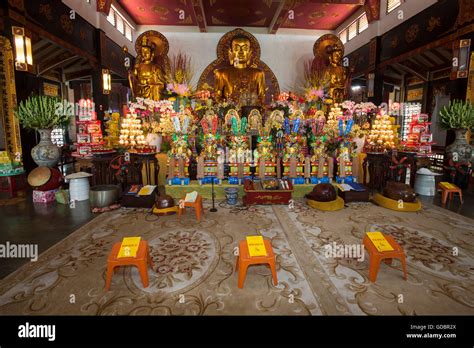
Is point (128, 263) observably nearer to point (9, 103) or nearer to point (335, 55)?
point (9, 103)

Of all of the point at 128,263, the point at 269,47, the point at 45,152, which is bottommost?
the point at 128,263

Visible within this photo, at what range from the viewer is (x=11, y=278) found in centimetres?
226

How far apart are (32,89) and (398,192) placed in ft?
22.3

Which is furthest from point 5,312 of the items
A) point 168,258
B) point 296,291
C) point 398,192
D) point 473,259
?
point 398,192

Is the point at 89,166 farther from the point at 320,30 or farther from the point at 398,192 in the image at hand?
the point at 320,30

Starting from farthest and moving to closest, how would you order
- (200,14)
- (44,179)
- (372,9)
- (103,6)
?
(200,14)
(372,9)
(103,6)
(44,179)

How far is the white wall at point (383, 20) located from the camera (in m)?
6.52

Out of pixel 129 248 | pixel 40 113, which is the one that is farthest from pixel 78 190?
pixel 129 248

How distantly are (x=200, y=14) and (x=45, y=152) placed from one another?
22.6 ft

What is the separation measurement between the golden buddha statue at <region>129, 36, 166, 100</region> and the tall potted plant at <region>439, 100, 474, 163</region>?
7.80 metres

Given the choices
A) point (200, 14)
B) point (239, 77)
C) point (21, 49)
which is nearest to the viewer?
point (21, 49)

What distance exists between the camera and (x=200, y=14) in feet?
29.8

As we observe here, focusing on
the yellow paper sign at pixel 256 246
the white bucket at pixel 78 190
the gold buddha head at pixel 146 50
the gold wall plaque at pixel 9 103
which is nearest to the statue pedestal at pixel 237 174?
the white bucket at pixel 78 190

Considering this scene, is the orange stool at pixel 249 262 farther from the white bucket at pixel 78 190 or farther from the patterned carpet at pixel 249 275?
the white bucket at pixel 78 190
